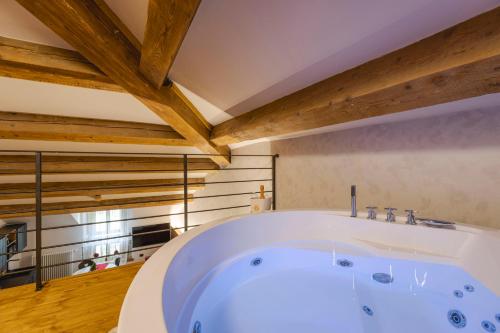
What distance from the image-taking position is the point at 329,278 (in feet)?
4.49

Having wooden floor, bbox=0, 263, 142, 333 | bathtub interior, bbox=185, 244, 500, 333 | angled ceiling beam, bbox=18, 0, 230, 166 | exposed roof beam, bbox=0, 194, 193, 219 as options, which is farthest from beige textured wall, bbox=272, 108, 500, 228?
exposed roof beam, bbox=0, 194, 193, 219

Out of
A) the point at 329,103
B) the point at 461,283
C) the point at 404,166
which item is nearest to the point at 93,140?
the point at 329,103

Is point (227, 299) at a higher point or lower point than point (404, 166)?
lower

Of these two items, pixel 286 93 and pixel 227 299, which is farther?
pixel 286 93

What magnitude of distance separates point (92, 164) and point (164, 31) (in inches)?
116

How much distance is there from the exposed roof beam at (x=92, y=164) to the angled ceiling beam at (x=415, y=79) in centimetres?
281

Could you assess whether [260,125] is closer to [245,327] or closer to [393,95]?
[393,95]

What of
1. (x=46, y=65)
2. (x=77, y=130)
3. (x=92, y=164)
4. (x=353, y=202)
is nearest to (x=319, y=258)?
(x=353, y=202)

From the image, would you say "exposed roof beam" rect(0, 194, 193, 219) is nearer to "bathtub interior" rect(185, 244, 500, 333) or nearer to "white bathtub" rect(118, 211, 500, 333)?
"white bathtub" rect(118, 211, 500, 333)

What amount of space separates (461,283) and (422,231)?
11.1 inches

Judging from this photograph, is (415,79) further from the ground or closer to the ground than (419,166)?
further from the ground

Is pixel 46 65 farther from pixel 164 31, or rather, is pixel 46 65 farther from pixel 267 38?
pixel 267 38

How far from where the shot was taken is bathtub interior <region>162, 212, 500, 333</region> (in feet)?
3.44

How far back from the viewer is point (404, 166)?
1.75m
